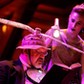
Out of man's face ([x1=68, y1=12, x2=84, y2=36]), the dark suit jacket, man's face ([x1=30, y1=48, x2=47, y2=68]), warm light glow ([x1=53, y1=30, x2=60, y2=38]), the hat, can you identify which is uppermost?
man's face ([x1=68, y1=12, x2=84, y2=36])

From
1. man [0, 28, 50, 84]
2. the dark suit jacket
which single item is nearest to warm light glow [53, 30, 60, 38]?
man [0, 28, 50, 84]

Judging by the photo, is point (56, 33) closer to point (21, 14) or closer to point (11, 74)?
point (11, 74)

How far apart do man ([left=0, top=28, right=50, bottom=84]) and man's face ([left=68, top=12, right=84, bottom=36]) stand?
0.88 feet

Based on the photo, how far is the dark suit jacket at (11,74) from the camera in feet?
7.52

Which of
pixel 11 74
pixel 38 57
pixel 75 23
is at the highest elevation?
pixel 75 23

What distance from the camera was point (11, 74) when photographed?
2.34m

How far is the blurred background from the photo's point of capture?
484 centimetres

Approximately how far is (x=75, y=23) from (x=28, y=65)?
480 mm

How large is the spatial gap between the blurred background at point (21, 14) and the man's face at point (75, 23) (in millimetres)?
1787

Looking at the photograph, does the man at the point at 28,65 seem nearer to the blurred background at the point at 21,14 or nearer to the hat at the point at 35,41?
the hat at the point at 35,41

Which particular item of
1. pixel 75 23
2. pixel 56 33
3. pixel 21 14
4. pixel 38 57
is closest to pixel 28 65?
pixel 38 57

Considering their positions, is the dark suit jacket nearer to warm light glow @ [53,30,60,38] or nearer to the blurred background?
warm light glow @ [53,30,60,38]

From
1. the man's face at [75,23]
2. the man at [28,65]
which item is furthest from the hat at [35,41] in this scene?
the man's face at [75,23]

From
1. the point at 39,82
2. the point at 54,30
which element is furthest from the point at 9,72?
the point at 54,30
